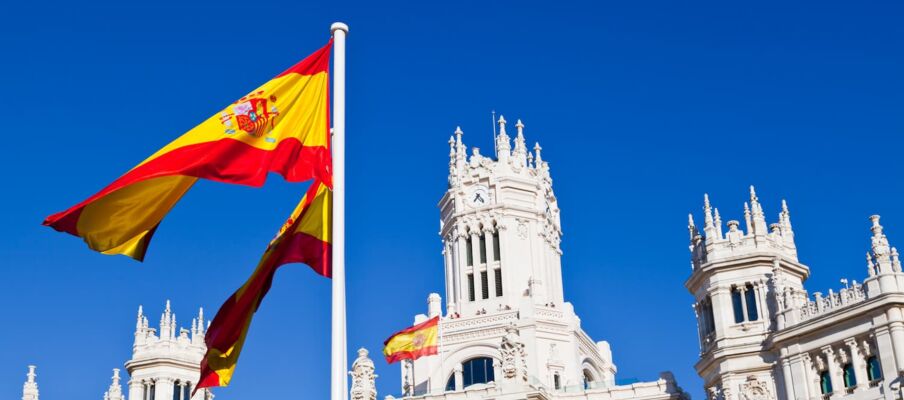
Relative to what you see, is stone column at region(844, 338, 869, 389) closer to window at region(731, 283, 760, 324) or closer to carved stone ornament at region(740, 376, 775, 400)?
carved stone ornament at region(740, 376, 775, 400)

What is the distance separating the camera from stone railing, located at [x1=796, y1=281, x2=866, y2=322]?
5759cm

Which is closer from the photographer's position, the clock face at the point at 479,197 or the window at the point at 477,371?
the window at the point at 477,371

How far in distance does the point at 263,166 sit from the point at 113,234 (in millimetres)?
3441

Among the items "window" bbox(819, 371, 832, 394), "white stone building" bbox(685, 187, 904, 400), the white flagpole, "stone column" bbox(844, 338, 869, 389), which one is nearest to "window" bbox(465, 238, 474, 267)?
"white stone building" bbox(685, 187, 904, 400)

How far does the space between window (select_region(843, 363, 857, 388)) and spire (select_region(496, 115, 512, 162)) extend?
35291 mm

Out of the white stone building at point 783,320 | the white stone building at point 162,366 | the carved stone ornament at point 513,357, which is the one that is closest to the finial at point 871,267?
the white stone building at point 783,320

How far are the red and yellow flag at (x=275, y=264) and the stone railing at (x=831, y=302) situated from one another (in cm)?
3798

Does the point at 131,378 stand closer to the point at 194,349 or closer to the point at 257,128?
the point at 194,349

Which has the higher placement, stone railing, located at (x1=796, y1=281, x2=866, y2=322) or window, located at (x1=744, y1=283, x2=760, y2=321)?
window, located at (x1=744, y1=283, x2=760, y2=321)

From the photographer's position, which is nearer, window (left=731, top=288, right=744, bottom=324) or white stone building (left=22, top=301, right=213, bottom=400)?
window (left=731, top=288, right=744, bottom=324)

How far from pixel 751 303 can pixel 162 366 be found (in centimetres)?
3872

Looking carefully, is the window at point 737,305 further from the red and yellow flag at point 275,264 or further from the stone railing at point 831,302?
the red and yellow flag at point 275,264

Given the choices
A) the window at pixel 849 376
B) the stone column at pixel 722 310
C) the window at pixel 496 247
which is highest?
the window at pixel 496 247

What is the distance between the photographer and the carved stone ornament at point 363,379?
69.2m
